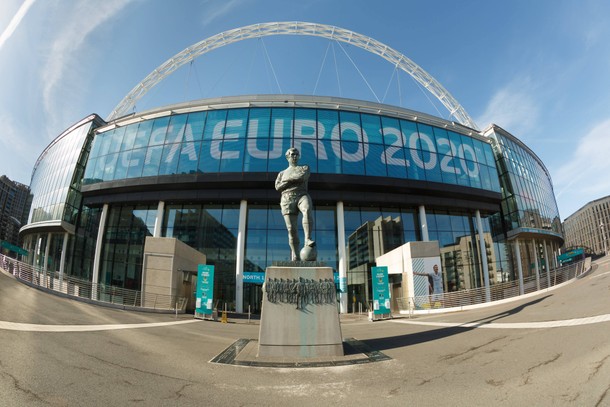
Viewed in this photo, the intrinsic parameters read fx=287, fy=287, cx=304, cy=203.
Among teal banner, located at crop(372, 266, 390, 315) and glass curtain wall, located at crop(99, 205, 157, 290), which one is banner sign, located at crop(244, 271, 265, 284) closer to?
glass curtain wall, located at crop(99, 205, 157, 290)

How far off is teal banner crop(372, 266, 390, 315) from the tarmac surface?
1086 centimetres

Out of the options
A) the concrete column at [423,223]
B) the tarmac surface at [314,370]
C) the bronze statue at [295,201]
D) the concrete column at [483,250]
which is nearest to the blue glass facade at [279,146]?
the concrete column at [423,223]

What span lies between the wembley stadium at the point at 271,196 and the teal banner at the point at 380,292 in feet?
13.7

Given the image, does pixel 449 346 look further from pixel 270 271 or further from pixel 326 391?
pixel 270 271

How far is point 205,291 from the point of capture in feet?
61.2

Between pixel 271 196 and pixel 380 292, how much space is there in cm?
1246

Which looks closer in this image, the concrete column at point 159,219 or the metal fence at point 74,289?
the metal fence at point 74,289

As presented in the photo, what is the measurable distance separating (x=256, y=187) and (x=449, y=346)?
69.9 feet

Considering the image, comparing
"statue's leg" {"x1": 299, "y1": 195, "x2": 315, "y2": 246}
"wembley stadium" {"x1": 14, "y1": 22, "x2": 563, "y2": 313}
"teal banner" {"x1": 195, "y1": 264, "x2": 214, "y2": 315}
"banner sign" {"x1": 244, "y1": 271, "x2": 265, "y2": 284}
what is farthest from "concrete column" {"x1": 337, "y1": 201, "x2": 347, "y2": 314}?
"statue's leg" {"x1": 299, "y1": 195, "x2": 315, "y2": 246}

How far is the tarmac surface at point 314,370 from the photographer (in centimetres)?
406

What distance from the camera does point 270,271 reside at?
783 centimetres

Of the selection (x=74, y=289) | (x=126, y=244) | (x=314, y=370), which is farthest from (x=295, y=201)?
(x=126, y=244)

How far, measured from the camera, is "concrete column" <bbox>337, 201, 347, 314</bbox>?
2508 centimetres

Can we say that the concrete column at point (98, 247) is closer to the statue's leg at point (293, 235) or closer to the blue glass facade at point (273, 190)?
the blue glass facade at point (273, 190)
